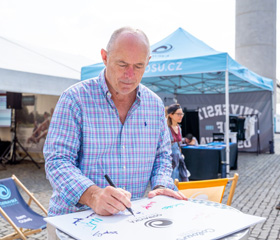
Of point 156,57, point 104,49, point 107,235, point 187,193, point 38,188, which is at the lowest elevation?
point 38,188

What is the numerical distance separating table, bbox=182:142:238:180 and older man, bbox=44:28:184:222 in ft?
20.2

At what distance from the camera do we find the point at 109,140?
1251 mm

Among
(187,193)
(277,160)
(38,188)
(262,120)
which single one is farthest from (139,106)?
(262,120)

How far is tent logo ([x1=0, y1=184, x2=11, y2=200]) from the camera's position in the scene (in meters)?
4.00

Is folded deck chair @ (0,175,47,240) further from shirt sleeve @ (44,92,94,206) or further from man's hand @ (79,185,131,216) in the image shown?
man's hand @ (79,185,131,216)

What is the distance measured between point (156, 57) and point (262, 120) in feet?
24.5

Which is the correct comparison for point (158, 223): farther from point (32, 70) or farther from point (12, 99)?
point (12, 99)

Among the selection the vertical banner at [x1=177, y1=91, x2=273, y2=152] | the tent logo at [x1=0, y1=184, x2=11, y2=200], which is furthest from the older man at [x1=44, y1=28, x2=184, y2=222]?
the vertical banner at [x1=177, y1=91, x2=273, y2=152]

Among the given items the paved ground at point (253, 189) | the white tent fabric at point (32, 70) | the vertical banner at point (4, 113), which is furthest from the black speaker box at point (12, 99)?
the paved ground at point (253, 189)

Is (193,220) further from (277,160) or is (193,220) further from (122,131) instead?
(277,160)

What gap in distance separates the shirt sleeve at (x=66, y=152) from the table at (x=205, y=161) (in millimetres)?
6466

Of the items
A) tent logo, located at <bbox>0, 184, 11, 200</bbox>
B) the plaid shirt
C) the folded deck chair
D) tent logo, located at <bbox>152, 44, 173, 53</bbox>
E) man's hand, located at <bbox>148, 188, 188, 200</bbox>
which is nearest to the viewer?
the plaid shirt

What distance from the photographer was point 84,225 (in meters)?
0.97

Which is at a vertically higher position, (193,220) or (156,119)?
(156,119)
